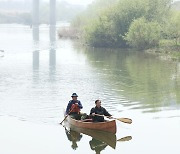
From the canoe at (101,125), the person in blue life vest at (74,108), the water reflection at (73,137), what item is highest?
the person in blue life vest at (74,108)

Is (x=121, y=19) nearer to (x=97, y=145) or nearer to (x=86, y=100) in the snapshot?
(x=86, y=100)

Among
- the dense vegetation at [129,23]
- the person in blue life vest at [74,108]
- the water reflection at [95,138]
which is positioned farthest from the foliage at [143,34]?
the water reflection at [95,138]

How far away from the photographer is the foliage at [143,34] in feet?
220

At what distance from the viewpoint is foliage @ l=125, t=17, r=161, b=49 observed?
67.1 metres

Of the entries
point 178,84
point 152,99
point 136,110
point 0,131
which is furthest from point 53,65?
point 0,131

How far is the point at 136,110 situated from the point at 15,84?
1221 cm

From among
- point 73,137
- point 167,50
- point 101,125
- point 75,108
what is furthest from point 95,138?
point 167,50

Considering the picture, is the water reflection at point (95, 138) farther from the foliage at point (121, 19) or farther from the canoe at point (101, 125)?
the foliage at point (121, 19)

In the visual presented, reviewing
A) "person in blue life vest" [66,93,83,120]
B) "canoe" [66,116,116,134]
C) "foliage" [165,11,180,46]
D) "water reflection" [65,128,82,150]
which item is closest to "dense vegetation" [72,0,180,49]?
"foliage" [165,11,180,46]

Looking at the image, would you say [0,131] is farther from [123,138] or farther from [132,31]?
[132,31]

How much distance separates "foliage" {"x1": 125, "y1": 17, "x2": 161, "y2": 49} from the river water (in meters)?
11.6

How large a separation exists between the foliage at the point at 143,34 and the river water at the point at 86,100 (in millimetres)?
11626

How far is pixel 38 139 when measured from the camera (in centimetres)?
2081

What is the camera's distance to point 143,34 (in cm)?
6744
